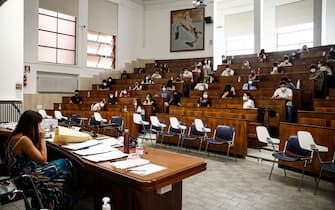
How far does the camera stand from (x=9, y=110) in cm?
660

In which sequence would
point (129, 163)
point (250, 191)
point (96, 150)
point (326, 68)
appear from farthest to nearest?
point (326, 68)
point (250, 191)
point (96, 150)
point (129, 163)

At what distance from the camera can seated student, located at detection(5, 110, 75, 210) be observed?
240cm

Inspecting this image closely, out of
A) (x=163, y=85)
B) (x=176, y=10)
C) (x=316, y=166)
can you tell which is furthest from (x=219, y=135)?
(x=176, y=10)

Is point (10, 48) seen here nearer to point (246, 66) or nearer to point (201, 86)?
point (201, 86)

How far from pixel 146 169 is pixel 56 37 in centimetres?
1134

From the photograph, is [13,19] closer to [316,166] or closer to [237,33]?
[316,166]

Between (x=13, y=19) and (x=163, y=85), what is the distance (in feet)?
17.4

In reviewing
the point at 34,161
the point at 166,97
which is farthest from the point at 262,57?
the point at 34,161

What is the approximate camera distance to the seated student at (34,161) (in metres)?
2.40

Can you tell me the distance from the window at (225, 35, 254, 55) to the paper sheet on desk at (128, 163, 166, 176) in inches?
548

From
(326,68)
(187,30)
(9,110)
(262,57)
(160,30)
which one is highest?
(160,30)

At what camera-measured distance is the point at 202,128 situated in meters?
5.98

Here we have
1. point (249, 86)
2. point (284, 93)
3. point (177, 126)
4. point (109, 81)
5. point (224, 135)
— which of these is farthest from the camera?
point (109, 81)

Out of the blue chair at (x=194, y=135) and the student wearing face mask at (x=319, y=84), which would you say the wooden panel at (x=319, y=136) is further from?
the student wearing face mask at (x=319, y=84)
